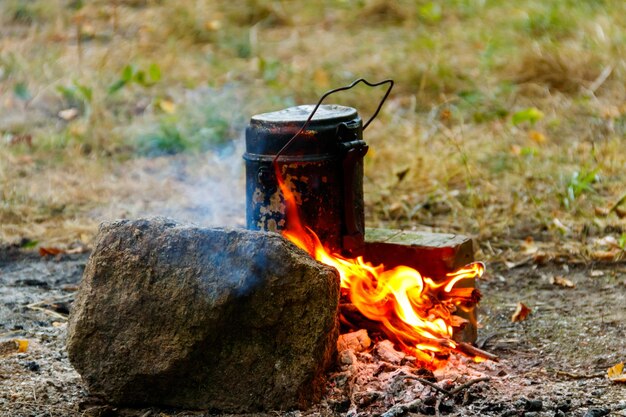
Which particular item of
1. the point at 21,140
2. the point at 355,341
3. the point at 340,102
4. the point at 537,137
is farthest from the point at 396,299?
the point at 21,140

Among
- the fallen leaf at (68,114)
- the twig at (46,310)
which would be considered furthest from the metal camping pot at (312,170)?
the fallen leaf at (68,114)

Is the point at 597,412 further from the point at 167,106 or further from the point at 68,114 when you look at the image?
the point at 68,114

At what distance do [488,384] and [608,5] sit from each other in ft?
22.5

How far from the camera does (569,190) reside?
5.83 meters

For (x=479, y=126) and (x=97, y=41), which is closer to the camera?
(x=479, y=126)

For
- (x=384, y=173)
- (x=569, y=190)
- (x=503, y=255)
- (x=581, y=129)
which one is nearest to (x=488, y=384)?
(x=503, y=255)

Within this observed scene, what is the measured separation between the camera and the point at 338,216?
368 centimetres

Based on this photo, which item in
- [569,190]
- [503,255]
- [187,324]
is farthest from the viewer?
[569,190]

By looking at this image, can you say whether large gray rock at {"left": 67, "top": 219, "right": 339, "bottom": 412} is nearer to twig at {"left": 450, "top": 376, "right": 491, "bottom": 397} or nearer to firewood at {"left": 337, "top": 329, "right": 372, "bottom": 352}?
firewood at {"left": 337, "top": 329, "right": 372, "bottom": 352}

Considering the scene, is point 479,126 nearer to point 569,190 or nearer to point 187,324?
point 569,190

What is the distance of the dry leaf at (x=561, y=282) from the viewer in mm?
4825

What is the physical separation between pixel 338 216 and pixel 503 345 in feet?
3.14

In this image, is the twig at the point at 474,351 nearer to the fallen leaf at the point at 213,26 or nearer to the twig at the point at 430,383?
the twig at the point at 430,383

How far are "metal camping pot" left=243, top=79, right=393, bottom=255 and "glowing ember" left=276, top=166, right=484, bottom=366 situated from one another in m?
0.04
